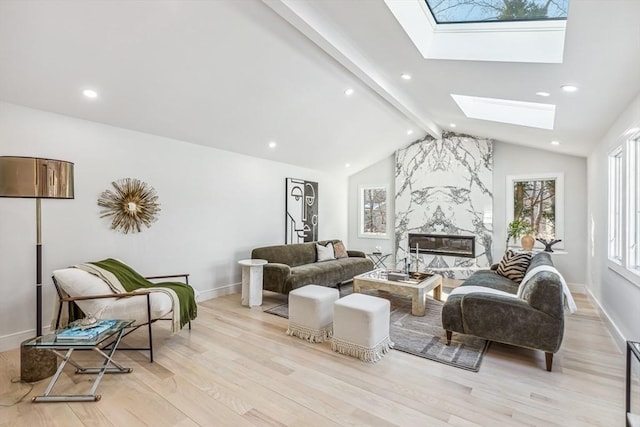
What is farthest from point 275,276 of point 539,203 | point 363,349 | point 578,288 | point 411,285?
point 578,288

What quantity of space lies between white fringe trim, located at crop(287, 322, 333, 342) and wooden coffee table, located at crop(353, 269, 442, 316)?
1.26 meters

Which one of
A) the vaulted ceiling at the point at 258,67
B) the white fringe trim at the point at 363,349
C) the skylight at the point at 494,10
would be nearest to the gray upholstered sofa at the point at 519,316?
the white fringe trim at the point at 363,349

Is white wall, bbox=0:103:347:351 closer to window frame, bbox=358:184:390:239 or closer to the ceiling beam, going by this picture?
window frame, bbox=358:184:390:239

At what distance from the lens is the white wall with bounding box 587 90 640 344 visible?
2.85m

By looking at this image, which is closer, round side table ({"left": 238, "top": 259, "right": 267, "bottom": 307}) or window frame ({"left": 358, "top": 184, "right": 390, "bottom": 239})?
round side table ({"left": 238, "top": 259, "right": 267, "bottom": 307})

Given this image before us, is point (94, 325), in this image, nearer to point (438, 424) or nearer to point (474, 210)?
point (438, 424)

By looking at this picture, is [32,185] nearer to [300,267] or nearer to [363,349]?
[363,349]

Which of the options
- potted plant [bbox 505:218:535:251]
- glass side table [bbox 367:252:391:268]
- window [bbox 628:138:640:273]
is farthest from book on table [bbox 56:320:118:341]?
potted plant [bbox 505:218:535:251]

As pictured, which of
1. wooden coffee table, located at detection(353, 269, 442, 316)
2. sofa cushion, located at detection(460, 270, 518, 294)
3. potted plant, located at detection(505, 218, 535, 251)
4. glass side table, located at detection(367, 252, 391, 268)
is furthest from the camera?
glass side table, located at detection(367, 252, 391, 268)

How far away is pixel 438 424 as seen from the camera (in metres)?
1.98

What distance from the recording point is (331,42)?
2.91 metres

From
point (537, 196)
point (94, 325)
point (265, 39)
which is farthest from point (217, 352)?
point (537, 196)

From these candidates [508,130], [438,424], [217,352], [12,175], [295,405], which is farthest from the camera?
[508,130]

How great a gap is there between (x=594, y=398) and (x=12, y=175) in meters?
4.78
